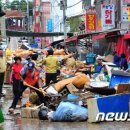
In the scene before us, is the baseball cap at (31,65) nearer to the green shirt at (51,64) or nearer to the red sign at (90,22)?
the green shirt at (51,64)

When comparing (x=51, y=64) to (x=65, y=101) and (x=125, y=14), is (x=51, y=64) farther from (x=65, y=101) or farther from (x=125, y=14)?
(x=125, y=14)

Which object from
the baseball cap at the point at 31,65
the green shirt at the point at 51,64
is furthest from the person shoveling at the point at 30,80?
the green shirt at the point at 51,64

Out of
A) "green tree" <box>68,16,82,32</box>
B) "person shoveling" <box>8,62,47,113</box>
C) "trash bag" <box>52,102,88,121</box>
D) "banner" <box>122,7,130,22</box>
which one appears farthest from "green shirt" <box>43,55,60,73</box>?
"green tree" <box>68,16,82,32</box>

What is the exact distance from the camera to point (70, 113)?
13383 millimetres

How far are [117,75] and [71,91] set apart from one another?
133 cm

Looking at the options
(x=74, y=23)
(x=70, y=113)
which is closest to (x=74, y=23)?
(x=74, y=23)

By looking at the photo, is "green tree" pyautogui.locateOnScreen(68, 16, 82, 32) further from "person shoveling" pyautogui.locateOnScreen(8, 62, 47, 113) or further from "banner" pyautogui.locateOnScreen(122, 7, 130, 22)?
"person shoveling" pyautogui.locateOnScreen(8, 62, 47, 113)

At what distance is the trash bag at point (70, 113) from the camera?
1338cm

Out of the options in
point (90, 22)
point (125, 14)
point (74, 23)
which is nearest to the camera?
point (125, 14)

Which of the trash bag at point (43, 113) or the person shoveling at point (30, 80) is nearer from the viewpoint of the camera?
the trash bag at point (43, 113)

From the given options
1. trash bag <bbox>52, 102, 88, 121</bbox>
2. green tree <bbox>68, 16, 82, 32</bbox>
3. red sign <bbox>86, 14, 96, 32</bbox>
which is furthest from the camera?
green tree <bbox>68, 16, 82, 32</bbox>

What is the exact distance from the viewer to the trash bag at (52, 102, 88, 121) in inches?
527

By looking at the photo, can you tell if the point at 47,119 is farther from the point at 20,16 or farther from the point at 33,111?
the point at 20,16

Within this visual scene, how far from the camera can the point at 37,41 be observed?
3514 inches
